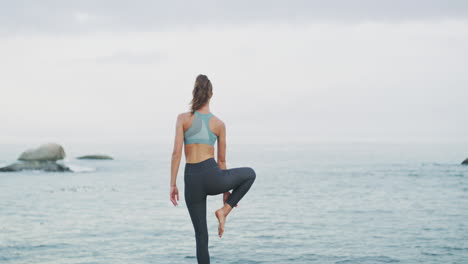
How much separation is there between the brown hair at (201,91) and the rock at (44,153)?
150ft

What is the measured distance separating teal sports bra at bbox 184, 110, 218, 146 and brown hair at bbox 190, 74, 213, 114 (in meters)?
0.13

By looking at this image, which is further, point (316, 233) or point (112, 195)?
point (112, 195)

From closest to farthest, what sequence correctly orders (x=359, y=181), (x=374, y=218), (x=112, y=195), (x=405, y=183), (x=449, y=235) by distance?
(x=449, y=235), (x=374, y=218), (x=112, y=195), (x=405, y=183), (x=359, y=181)

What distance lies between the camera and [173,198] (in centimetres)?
705

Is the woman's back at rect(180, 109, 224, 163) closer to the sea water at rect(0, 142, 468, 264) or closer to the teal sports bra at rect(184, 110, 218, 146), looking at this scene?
the teal sports bra at rect(184, 110, 218, 146)

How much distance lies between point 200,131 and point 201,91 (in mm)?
479

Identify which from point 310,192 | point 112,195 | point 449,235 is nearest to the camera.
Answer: point 449,235

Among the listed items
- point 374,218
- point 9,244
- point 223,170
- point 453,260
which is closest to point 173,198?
point 223,170

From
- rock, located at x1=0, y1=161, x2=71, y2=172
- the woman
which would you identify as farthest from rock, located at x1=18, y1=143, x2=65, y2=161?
the woman

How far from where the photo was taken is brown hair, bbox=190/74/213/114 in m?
6.73

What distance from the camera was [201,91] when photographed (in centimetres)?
673

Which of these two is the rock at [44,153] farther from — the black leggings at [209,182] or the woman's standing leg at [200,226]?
the black leggings at [209,182]

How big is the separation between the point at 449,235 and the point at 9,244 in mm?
12966

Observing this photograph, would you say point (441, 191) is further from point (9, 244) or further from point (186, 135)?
point (186, 135)
